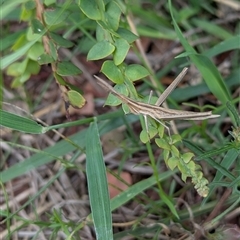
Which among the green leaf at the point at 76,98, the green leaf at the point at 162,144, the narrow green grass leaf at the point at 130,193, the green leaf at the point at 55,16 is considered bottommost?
the narrow green grass leaf at the point at 130,193

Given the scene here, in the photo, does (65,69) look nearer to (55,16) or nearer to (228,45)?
(55,16)

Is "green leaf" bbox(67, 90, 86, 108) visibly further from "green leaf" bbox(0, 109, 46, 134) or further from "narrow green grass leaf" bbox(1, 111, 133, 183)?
"narrow green grass leaf" bbox(1, 111, 133, 183)

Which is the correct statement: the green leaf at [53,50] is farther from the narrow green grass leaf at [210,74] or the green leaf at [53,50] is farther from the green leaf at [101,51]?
the narrow green grass leaf at [210,74]

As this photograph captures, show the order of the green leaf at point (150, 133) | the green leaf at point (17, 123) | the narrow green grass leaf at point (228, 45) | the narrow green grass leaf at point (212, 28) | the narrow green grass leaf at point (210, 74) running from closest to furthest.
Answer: the green leaf at point (150, 133) < the green leaf at point (17, 123) < the narrow green grass leaf at point (210, 74) < the narrow green grass leaf at point (228, 45) < the narrow green grass leaf at point (212, 28)

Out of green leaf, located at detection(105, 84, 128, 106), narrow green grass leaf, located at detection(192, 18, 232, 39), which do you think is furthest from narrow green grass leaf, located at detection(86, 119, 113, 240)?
narrow green grass leaf, located at detection(192, 18, 232, 39)

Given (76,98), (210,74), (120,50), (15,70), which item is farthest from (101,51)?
(15,70)

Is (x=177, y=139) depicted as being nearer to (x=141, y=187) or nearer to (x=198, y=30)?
(x=141, y=187)

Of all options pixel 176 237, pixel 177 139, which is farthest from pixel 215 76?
pixel 176 237

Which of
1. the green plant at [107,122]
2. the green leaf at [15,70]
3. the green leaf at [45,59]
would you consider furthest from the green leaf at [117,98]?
the green leaf at [15,70]
